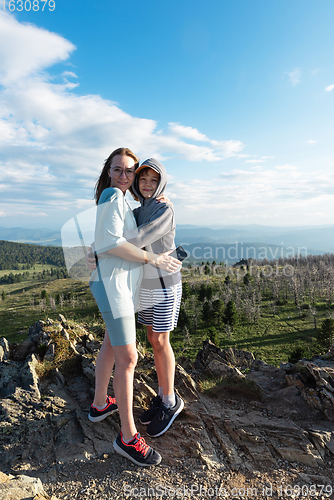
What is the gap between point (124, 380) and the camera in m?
3.25

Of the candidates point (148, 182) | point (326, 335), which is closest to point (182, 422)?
point (148, 182)

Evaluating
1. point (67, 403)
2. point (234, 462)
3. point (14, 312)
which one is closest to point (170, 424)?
point (234, 462)

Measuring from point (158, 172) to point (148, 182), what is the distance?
211mm

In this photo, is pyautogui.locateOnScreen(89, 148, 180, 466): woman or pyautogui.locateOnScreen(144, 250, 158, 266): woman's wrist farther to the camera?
pyautogui.locateOnScreen(144, 250, 158, 266): woman's wrist

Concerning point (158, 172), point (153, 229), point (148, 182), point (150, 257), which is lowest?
point (150, 257)

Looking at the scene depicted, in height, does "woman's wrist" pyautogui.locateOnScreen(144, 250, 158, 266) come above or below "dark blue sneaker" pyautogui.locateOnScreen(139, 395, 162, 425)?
above

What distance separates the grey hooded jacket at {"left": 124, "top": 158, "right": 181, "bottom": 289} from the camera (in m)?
3.24

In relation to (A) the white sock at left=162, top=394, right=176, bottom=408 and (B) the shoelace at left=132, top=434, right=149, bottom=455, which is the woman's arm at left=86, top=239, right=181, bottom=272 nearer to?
(A) the white sock at left=162, top=394, right=176, bottom=408

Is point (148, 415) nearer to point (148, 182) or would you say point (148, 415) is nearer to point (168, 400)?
point (168, 400)

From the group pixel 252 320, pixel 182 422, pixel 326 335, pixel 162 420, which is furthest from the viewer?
pixel 252 320

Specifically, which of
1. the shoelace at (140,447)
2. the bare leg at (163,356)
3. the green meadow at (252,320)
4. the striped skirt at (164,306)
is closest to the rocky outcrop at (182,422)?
the shoelace at (140,447)

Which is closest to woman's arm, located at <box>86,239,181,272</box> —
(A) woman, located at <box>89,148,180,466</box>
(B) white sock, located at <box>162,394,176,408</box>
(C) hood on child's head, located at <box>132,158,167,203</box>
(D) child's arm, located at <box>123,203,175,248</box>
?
(A) woman, located at <box>89,148,180,466</box>

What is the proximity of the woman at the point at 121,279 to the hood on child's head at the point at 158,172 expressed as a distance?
0.61 ft

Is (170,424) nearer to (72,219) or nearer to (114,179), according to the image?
(72,219)
